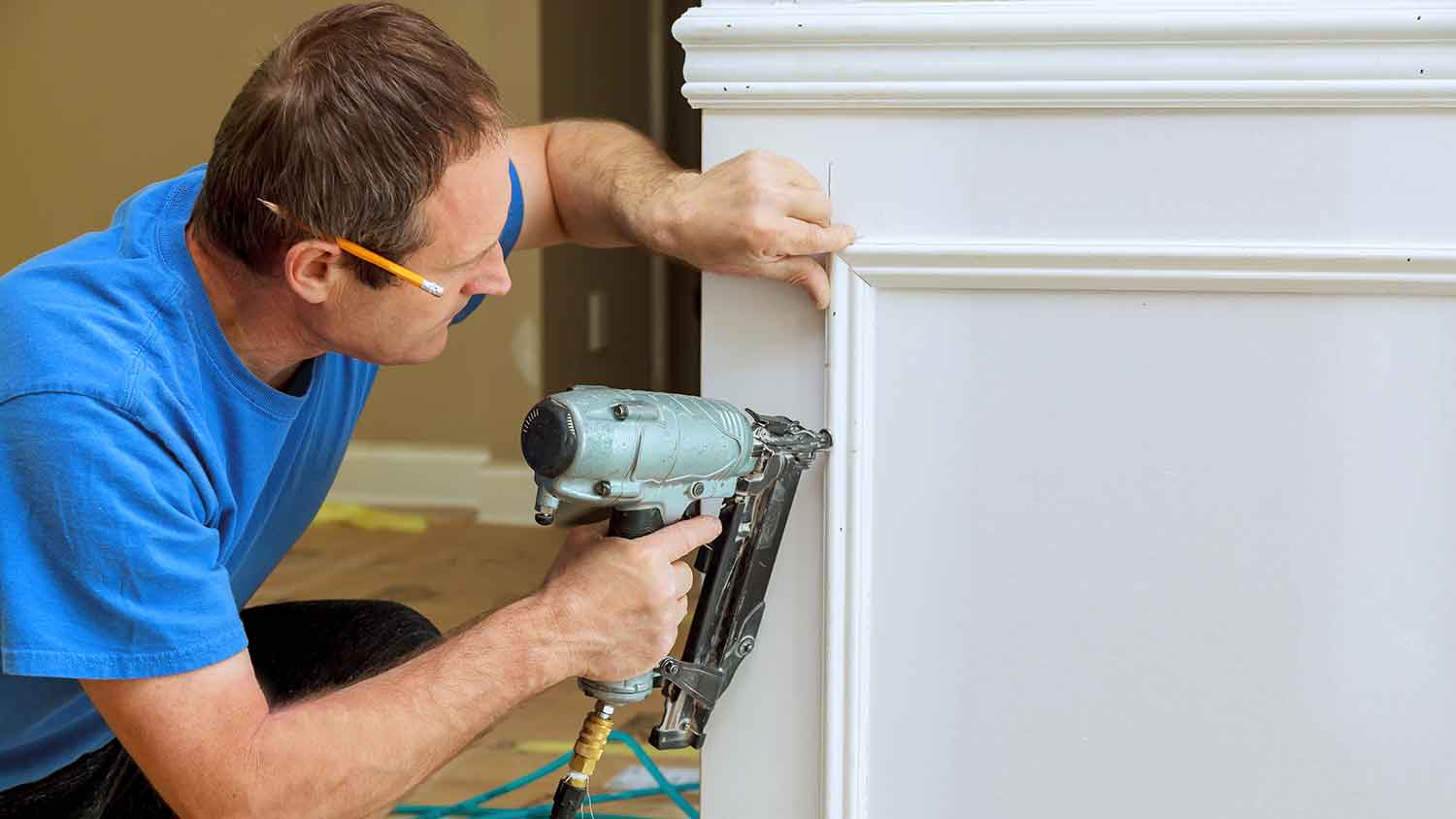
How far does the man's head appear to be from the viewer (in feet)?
3.14

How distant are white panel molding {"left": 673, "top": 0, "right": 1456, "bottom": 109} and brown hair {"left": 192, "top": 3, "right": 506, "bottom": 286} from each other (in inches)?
7.5

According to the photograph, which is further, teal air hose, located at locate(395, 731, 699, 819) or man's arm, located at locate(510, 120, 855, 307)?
teal air hose, located at locate(395, 731, 699, 819)

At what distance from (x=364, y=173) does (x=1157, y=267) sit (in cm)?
58

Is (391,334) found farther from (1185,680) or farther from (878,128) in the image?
(1185,680)

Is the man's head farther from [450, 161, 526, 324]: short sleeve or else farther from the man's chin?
[450, 161, 526, 324]: short sleeve

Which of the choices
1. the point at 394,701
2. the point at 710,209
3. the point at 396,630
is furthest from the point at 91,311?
the point at 396,630

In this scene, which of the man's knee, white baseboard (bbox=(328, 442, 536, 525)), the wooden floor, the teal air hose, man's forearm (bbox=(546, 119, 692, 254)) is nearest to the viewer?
man's forearm (bbox=(546, 119, 692, 254))

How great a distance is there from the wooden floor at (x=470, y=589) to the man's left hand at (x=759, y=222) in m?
0.82

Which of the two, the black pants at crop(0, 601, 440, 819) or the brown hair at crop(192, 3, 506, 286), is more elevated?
the brown hair at crop(192, 3, 506, 286)

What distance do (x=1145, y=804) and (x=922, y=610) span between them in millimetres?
231

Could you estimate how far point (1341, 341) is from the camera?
102cm

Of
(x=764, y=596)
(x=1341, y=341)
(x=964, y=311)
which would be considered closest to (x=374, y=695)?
(x=764, y=596)

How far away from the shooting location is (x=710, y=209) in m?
1.05

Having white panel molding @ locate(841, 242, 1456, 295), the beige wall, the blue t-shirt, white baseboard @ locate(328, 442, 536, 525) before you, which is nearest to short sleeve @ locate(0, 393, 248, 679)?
the blue t-shirt
